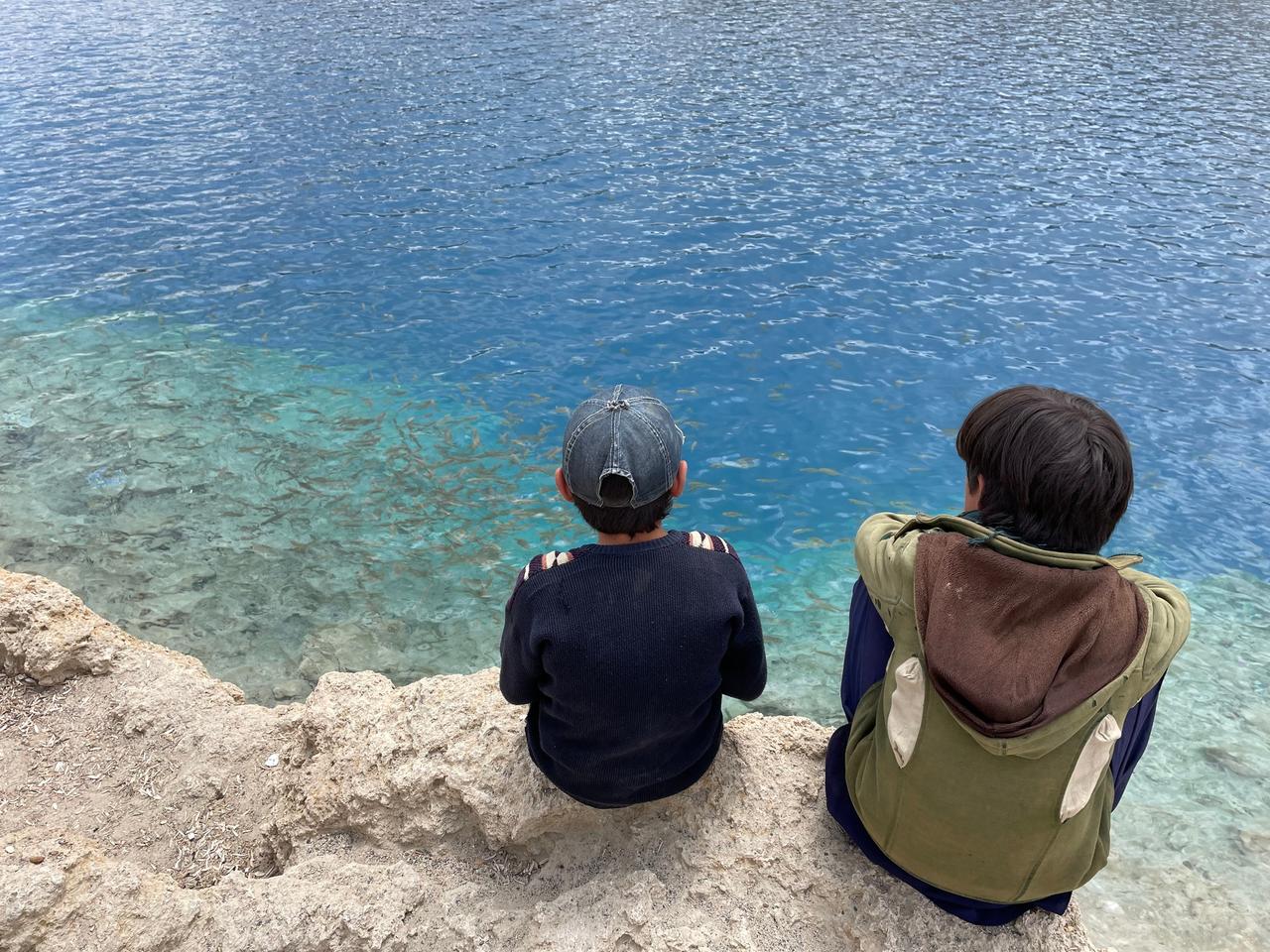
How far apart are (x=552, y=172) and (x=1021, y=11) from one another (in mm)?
15690

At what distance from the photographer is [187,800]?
348 cm

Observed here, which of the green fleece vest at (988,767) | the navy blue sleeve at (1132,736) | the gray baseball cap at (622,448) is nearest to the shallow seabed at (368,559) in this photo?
the navy blue sleeve at (1132,736)

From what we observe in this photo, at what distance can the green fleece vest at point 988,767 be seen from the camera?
1.98 meters

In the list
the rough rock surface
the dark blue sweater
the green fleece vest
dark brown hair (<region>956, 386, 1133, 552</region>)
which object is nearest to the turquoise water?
the rough rock surface

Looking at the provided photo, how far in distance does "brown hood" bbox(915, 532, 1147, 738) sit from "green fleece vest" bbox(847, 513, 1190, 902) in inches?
1.3

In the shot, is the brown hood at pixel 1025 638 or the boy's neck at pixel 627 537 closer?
the brown hood at pixel 1025 638

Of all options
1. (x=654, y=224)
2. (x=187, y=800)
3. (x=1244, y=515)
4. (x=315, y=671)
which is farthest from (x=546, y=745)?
(x=654, y=224)

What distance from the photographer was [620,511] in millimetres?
2371

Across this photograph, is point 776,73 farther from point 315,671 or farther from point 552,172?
point 315,671

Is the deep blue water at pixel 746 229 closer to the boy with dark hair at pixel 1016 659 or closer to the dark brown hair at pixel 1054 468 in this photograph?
the boy with dark hair at pixel 1016 659

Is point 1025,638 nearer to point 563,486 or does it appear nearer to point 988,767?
point 988,767

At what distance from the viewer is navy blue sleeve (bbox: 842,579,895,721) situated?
7.64 ft

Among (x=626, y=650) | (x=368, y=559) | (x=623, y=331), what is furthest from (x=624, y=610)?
(x=623, y=331)

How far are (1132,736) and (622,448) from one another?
1.40 meters
